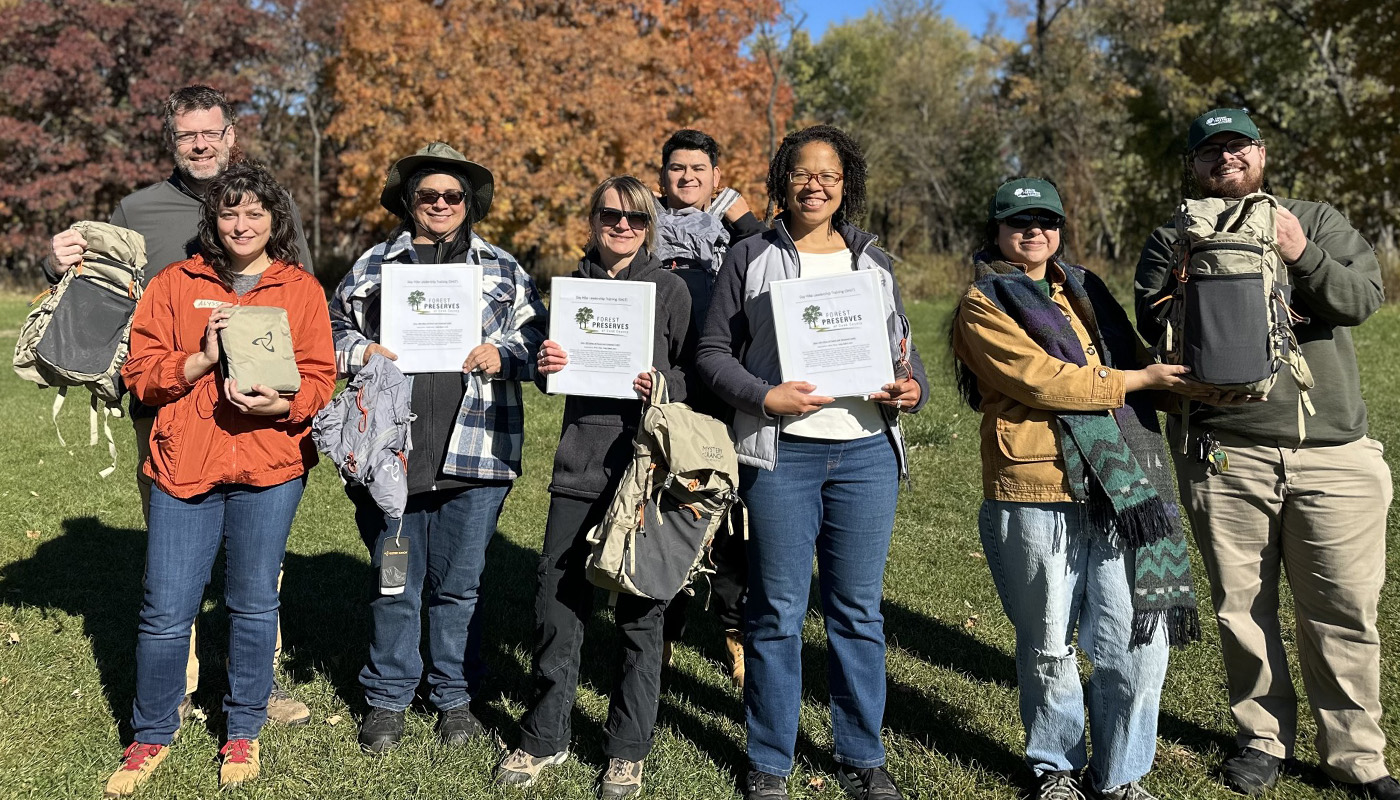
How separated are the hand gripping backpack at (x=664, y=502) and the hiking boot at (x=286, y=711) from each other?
175 centimetres

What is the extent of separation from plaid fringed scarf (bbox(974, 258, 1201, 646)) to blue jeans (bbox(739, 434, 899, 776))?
2.09ft

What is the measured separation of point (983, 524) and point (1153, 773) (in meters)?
1.31

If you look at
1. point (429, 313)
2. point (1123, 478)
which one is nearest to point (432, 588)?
point (429, 313)

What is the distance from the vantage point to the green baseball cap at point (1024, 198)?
Answer: 3545 millimetres

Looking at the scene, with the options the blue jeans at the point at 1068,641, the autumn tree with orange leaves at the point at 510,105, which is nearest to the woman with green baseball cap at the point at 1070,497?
the blue jeans at the point at 1068,641

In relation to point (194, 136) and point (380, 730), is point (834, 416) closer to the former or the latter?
point (380, 730)

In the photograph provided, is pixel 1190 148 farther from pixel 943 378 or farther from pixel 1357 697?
pixel 943 378

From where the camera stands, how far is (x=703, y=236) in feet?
16.3

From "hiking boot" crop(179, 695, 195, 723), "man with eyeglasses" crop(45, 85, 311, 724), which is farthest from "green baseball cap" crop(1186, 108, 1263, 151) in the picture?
"hiking boot" crop(179, 695, 195, 723)

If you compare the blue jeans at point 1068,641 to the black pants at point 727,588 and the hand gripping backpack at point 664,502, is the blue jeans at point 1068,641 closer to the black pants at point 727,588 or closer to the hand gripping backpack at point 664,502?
the hand gripping backpack at point 664,502

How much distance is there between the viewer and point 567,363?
3900 millimetres

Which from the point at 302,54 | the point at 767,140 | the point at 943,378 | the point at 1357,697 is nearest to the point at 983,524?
the point at 1357,697

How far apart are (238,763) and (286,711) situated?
592mm

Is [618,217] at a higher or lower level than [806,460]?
higher
